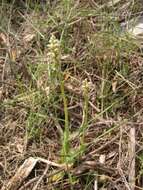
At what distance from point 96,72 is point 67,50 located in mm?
221

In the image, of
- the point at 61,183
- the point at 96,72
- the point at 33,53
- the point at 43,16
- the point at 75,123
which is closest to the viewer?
the point at 61,183

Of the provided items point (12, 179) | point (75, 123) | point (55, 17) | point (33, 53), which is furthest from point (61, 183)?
point (55, 17)

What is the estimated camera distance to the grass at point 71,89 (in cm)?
201

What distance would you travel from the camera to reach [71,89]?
234cm

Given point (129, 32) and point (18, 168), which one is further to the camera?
point (129, 32)

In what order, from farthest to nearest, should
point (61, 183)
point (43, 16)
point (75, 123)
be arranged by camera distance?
point (43, 16)
point (75, 123)
point (61, 183)

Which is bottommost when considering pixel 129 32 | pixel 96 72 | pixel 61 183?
pixel 61 183

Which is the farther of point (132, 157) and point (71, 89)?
point (71, 89)

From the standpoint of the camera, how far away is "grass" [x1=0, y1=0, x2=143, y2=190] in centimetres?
201

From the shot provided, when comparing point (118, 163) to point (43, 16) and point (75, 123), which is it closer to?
point (75, 123)

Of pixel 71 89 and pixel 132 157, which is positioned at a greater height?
pixel 71 89

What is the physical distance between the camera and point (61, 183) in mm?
1975

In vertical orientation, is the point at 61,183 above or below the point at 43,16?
below

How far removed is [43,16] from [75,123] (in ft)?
2.69
